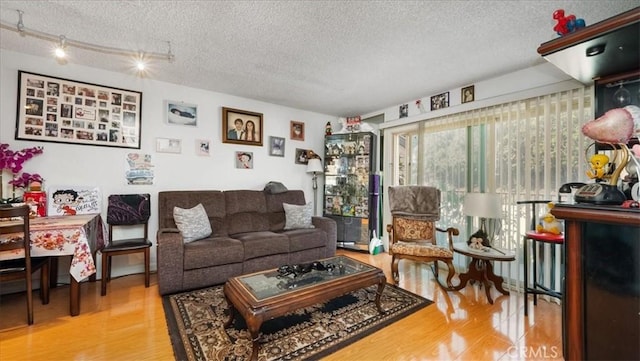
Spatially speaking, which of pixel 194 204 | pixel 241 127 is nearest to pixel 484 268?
pixel 194 204

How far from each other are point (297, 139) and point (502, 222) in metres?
3.13

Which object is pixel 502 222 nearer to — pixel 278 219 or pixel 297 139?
pixel 278 219

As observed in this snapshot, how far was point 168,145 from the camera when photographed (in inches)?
128

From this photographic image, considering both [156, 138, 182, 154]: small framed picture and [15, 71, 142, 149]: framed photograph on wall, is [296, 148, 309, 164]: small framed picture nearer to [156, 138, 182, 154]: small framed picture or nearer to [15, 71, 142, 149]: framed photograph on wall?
[156, 138, 182, 154]: small framed picture

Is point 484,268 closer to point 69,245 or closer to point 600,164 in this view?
point 600,164

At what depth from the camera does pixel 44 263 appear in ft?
7.02

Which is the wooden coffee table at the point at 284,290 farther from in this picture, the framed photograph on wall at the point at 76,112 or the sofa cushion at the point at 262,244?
the framed photograph on wall at the point at 76,112

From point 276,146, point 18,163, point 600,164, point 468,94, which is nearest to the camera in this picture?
→ point 600,164

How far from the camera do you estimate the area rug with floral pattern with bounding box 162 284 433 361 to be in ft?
5.47

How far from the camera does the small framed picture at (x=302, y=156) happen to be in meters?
4.38

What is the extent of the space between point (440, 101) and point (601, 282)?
2875mm

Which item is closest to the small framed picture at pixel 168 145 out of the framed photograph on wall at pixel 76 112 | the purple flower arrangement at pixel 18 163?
the framed photograph on wall at pixel 76 112

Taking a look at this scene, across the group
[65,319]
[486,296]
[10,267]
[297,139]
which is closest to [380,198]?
[297,139]

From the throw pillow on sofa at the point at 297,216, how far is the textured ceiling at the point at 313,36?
1.69 m
